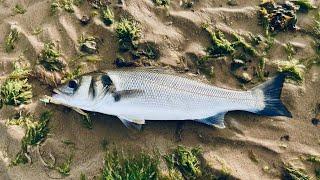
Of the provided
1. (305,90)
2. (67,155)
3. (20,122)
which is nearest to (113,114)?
(67,155)

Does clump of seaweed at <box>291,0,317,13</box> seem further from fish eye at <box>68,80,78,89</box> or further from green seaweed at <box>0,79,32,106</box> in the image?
green seaweed at <box>0,79,32,106</box>

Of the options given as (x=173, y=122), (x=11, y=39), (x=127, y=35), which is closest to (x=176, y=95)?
(x=173, y=122)

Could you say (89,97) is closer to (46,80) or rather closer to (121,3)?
(46,80)

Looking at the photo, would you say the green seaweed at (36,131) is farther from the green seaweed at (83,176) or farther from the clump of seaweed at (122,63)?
the clump of seaweed at (122,63)

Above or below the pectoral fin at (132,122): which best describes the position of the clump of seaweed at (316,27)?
above

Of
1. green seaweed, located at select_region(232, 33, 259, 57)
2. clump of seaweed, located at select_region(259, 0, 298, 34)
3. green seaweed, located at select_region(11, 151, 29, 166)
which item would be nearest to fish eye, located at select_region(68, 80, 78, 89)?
green seaweed, located at select_region(11, 151, 29, 166)

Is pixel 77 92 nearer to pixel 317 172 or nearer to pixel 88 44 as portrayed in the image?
pixel 88 44

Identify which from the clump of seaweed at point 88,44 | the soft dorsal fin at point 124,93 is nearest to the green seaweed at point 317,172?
the soft dorsal fin at point 124,93
